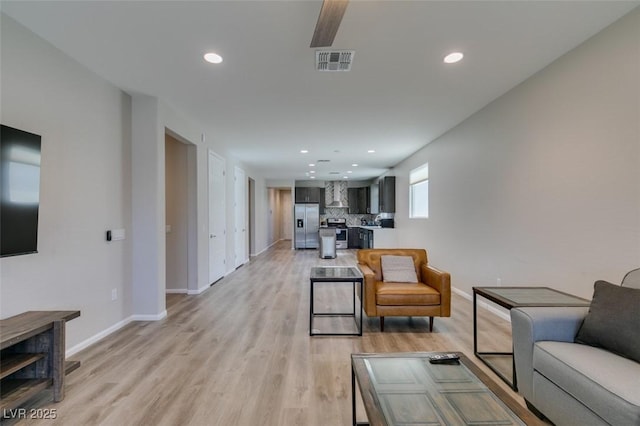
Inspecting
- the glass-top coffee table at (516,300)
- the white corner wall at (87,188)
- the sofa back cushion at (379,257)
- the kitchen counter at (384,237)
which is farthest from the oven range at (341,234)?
the glass-top coffee table at (516,300)

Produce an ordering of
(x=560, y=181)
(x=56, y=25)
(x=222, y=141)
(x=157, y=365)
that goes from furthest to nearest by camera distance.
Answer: (x=222, y=141) → (x=560, y=181) → (x=157, y=365) → (x=56, y=25)

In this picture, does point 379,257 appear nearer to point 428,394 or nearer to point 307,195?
point 428,394

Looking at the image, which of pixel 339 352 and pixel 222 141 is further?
pixel 222 141

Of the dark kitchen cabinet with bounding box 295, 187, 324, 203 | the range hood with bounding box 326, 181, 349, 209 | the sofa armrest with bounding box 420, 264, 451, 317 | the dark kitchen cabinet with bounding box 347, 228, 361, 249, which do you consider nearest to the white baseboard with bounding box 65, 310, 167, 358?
the sofa armrest with bounding box 420, 264, 451, 317

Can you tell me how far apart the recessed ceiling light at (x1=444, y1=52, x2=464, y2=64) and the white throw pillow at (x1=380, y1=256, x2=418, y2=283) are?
2125 millimetres

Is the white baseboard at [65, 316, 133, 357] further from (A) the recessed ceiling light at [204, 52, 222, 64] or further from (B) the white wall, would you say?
(B) the white wall

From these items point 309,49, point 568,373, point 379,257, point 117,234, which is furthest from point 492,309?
point 117,234

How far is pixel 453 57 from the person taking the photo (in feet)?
8.55

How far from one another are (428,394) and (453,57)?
2.60 m

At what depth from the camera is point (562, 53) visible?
256 cm

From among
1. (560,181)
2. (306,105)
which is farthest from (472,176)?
(306,105)

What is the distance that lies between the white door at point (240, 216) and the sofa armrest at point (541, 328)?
598cm

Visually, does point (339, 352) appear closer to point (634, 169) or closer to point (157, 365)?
point (157, 365)

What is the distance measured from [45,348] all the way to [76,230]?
1.09m
